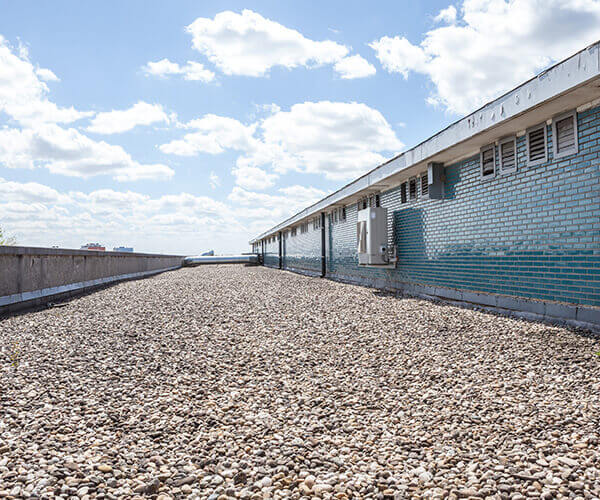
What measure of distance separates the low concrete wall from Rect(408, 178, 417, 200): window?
405 inches

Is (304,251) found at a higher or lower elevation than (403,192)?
lower

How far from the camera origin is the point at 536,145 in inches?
316

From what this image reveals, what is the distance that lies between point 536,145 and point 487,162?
1564mm

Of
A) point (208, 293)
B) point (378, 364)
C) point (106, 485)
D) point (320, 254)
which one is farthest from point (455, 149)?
point (320, 254)

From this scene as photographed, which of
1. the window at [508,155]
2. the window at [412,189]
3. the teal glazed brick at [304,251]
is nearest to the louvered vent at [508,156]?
the window at [508,155]

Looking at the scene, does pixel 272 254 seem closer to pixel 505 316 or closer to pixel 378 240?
pixel 378 240

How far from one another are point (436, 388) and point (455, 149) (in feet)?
23.1

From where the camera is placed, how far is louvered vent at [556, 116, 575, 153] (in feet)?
23.6

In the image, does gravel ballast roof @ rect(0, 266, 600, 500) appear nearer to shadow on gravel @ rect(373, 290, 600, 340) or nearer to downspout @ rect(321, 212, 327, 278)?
shadow on gravel @ rect(373, 290, 600, 340)

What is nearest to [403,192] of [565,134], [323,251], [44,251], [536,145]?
[536,145]

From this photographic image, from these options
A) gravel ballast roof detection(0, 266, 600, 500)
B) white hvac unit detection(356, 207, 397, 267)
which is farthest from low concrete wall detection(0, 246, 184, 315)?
white hvac unit detection(356, 207, 397, 267)

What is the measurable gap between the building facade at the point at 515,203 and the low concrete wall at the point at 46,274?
9.82 metres

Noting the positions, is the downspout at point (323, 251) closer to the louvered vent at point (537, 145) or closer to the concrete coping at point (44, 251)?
the concrete coping at point (44, 251)

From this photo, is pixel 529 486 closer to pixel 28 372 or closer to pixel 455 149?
pixel 28 372
